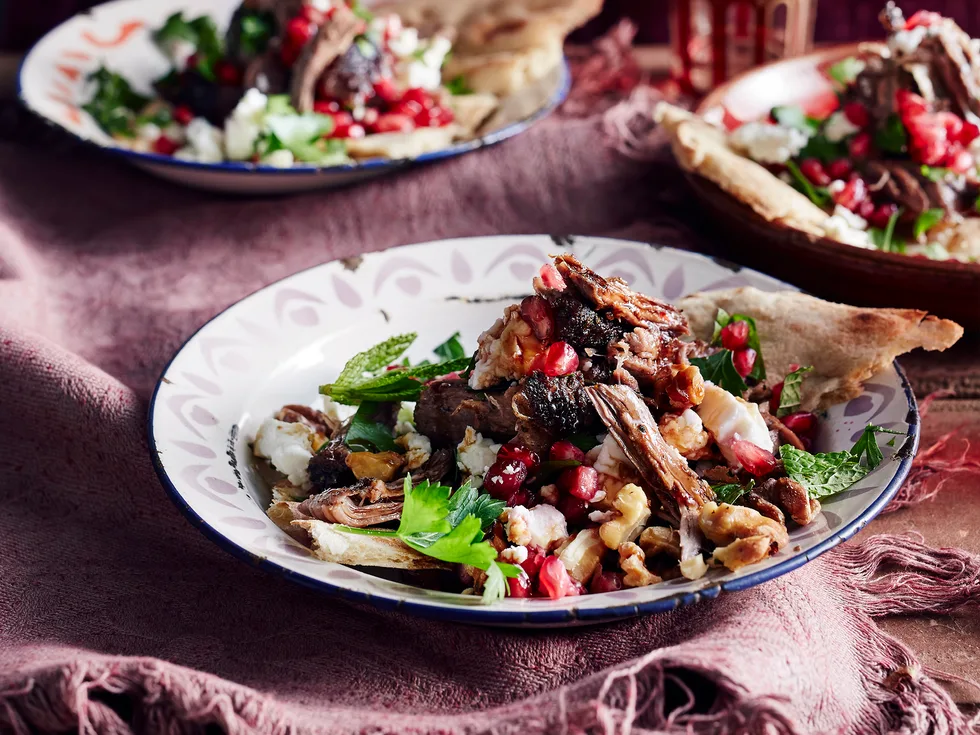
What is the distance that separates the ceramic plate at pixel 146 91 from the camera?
429 cm

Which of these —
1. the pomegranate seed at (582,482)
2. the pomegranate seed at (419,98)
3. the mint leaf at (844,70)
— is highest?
the pomegranate seed at (582,482)

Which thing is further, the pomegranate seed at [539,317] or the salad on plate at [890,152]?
the salad on plate at [890,152]

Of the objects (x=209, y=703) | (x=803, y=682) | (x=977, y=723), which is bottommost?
(x=977, y=723)

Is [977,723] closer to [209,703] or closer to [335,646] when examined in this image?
[335,646]

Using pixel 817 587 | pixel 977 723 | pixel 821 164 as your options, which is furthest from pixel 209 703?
pixel 821 164

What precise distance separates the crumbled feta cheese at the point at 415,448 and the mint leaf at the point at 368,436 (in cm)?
4

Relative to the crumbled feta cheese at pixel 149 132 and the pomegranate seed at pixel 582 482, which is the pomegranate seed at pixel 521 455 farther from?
the crumbled feta cheese at pixel 149 132

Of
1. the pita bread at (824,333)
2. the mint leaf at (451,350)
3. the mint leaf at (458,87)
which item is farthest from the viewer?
the mint leaf at (458,87)

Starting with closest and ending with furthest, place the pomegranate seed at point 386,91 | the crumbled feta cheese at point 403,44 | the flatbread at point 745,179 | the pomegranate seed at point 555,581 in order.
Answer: the pomegranate seed at point 555,581 → the flatbread at point 745,179 → the pomegranate seed at point 386,91 → the crumbled feta cheese at point 403,44

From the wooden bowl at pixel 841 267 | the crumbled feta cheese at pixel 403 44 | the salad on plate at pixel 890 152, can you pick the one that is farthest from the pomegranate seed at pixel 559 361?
the crumbled feta cheese at pixel 403 44

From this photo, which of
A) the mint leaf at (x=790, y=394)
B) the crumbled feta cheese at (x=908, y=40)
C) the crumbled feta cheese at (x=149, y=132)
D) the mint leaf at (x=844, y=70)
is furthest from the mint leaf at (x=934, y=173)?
the crumbled feta cheese at (x=149, y=132)

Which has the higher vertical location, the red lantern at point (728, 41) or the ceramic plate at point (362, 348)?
the ceramic plate at point (362, 348)

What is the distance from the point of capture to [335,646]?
2.62 metres

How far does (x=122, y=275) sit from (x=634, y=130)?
2344mm
